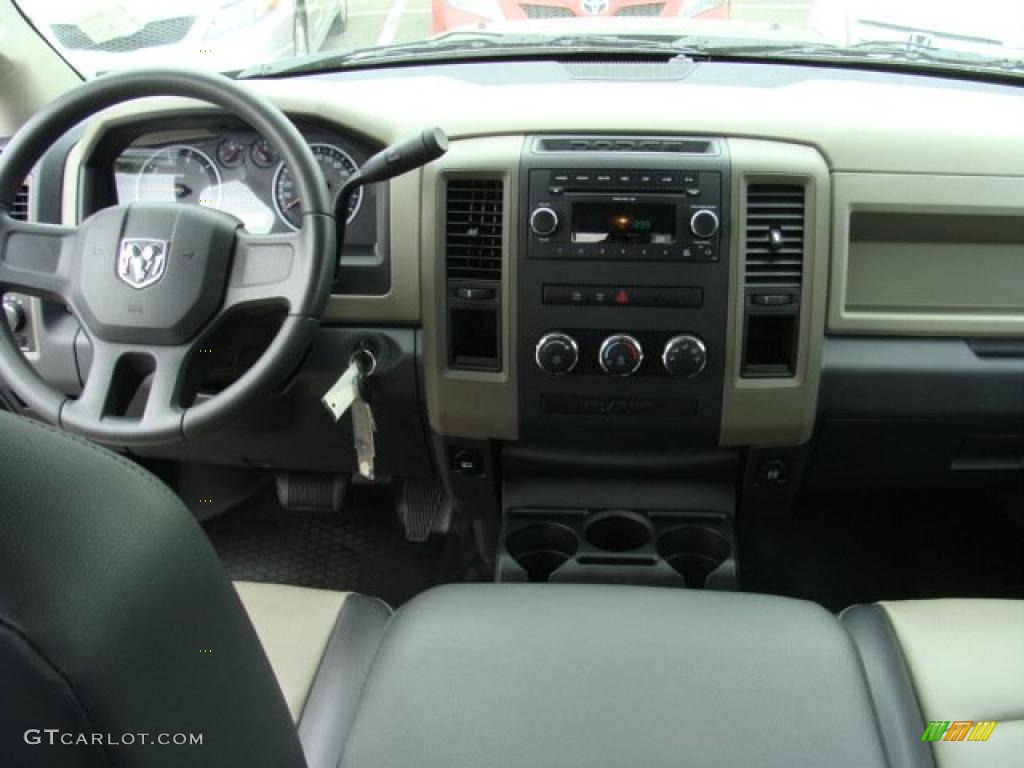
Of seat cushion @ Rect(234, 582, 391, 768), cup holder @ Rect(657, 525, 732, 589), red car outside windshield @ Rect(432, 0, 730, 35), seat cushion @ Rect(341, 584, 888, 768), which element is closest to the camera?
seat cushion @ Rect(341, 584, 888, 768)

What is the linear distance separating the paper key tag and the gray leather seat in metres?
0.83

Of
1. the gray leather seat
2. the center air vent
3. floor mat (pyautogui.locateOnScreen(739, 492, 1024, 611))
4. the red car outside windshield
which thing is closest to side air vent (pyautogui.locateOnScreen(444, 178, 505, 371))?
the center air vent

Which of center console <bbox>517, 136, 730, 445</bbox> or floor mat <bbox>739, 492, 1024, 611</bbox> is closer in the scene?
center console <bbox>517, 136, 730, 445</bbox>

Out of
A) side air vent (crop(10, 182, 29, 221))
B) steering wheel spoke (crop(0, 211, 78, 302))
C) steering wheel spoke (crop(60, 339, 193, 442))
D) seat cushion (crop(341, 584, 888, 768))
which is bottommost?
seat cushion (crop(341, 584, 888, 768))

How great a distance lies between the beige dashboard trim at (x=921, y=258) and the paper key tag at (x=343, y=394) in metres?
0.83

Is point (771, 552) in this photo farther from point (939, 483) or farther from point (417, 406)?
point (417, 406)

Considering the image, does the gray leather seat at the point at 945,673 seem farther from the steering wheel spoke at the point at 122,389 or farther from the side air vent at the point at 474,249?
the steering wheel spoke at the point at 122,389

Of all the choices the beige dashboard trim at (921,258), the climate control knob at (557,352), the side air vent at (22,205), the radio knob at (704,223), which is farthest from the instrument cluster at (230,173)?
the beige dashboard trim at (921,258)

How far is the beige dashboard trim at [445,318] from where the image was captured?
5.07 feet

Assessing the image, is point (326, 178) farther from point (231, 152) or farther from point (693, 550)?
point (693, 550)

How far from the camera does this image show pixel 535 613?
4.03 feet

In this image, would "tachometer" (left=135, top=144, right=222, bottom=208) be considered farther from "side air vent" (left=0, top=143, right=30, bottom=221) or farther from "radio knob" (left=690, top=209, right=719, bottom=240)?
"radio knob" (left=690, top=209, right=719, bottom=240)

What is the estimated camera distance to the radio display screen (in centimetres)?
152

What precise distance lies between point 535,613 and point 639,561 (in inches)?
20.9
